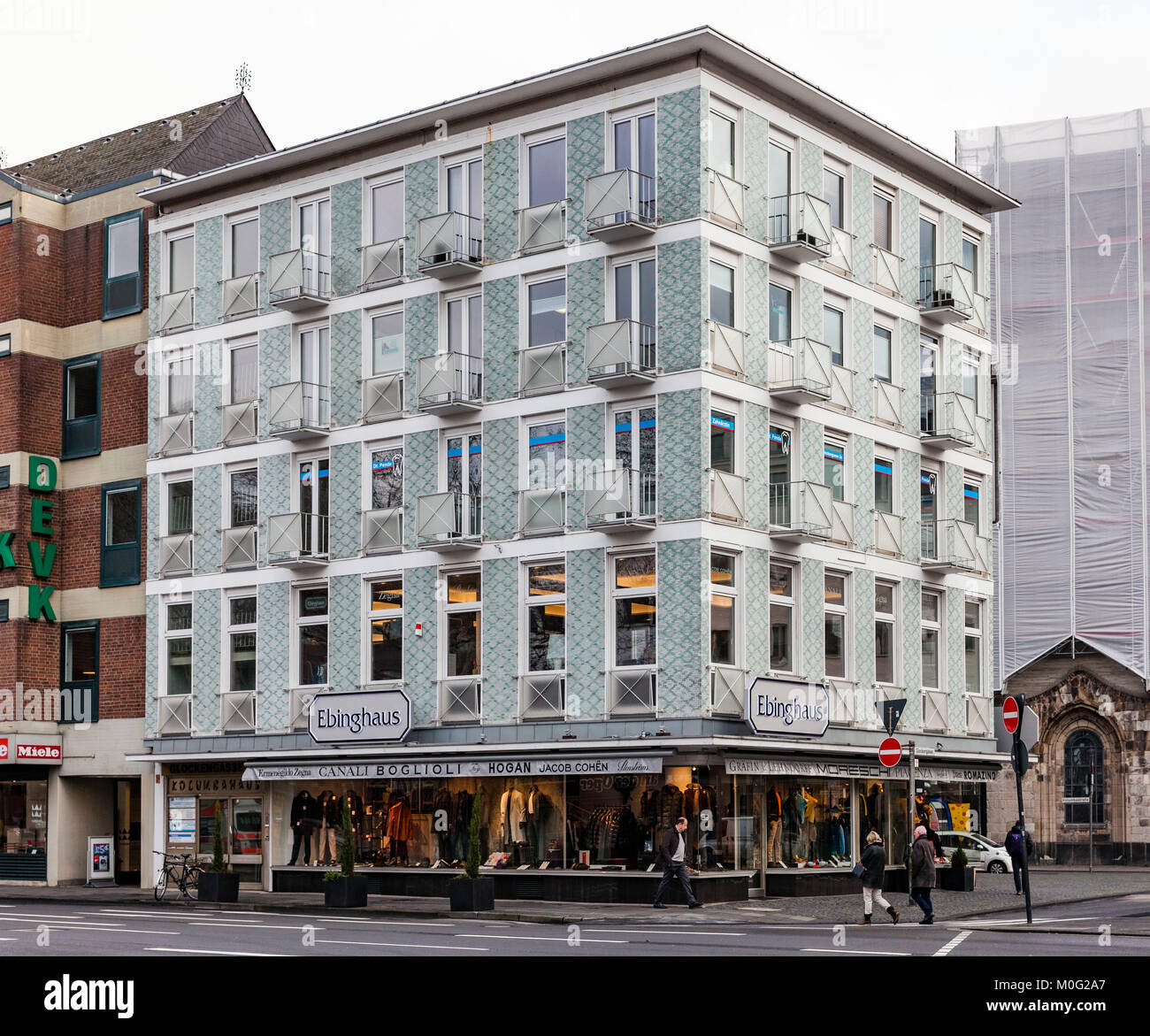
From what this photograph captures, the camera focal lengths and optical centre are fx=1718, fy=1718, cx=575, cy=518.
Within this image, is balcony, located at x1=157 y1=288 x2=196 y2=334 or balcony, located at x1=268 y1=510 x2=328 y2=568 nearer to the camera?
balcony, located at x1=268 y1=510 x2=328 y2=568

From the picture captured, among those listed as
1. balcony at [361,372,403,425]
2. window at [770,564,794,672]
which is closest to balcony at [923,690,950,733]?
window at [770,564,794,672]

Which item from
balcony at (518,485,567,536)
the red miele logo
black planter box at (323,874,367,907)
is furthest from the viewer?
the red miele logo

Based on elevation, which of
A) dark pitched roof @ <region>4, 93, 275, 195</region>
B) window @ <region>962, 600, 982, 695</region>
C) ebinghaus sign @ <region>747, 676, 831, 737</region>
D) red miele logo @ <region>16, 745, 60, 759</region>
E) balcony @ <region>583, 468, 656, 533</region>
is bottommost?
red miele logo @ <region>16, 745, 60, 759</region>

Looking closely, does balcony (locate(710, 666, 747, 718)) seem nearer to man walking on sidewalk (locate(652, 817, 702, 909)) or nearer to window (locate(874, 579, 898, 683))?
man walking on sidewalk (locate(652, 817, 702, 909))

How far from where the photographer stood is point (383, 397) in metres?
35.6

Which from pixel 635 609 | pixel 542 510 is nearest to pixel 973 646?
pixel 635 609

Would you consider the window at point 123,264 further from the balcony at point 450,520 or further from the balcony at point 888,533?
the balcony at point 888,533

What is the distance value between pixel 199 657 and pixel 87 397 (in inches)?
302

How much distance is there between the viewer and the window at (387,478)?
35.3 metres

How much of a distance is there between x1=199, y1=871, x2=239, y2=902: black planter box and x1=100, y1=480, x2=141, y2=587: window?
9668 mm

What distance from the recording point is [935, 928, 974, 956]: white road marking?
19.9 m

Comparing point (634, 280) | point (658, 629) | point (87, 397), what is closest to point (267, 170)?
point (87, 397)

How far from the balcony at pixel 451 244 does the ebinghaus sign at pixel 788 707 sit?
10121 millimetres
